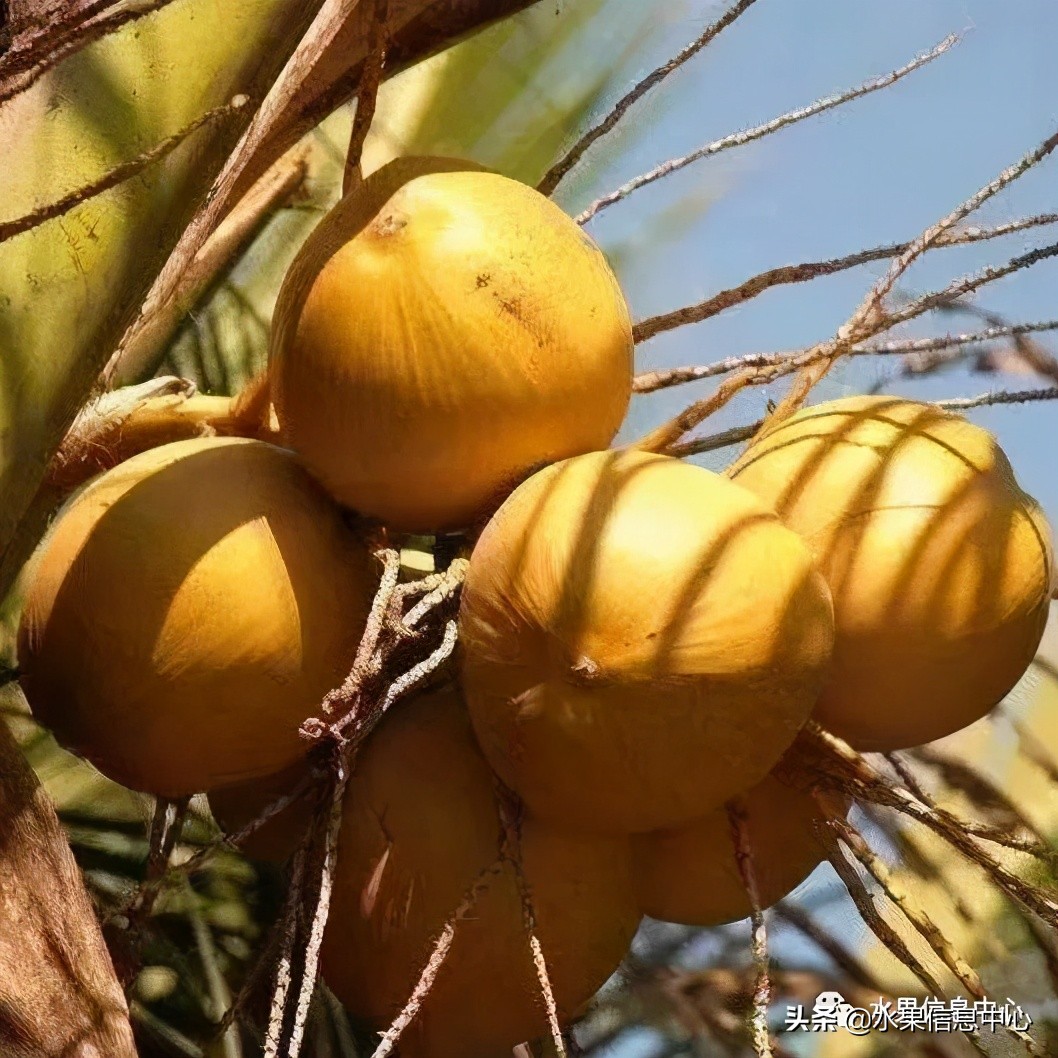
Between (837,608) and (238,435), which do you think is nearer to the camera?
(837,608)

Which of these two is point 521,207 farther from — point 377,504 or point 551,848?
point 551,848

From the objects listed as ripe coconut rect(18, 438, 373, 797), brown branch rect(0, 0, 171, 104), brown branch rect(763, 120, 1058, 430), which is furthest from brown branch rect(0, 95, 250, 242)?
brown branch rect(763, 120, 1058, 430)

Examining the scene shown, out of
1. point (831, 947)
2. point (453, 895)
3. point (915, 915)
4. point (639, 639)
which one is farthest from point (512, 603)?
point (831, 947)

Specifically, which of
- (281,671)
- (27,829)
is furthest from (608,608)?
(27,829)

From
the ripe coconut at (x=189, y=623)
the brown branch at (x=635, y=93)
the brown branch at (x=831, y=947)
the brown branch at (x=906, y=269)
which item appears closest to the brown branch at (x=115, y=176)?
the ripe coconut at (x=189, y=623)

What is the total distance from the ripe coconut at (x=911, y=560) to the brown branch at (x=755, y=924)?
0.07 meters

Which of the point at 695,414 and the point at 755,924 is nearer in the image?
the point at 755,924

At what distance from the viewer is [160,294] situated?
872 mm

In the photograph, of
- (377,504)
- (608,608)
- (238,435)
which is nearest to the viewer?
(608,608)

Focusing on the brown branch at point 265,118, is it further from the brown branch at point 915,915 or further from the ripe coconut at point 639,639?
the brown branch at point 915,915

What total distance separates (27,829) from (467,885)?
219 mm

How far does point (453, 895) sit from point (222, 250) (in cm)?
62

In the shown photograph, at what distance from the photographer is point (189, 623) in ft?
2.45

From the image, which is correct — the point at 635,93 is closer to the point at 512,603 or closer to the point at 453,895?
the point at 512,603
